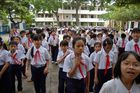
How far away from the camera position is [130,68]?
2.61 metres

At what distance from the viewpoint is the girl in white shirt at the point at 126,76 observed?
263 cm

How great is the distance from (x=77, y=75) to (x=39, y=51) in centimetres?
191

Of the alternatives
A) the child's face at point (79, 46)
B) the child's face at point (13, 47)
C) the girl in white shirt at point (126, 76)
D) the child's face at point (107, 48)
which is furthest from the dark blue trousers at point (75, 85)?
the child's face at point (13, 47)

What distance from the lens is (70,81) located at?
15.9 feet

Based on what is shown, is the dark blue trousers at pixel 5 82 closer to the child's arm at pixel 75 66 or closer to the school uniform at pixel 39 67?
the school uniform at pixel 39 67

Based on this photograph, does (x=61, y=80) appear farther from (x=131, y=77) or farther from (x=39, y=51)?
(x=131, y=77)

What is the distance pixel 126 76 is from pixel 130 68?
0.10m

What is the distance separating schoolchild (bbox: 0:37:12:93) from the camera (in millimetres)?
5918

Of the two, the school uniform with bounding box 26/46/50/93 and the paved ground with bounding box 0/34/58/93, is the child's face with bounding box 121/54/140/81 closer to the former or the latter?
the school uniform with bounding box 26/46/50/93

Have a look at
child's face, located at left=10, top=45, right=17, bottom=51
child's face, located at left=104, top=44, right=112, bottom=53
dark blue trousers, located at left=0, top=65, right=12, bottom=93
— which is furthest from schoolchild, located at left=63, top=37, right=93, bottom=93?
child's face, located at left=10, top=45, right=17, bottom=51

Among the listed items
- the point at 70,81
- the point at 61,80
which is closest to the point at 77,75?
the point at 70,81

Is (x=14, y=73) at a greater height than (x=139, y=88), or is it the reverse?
(x=139, y=88)

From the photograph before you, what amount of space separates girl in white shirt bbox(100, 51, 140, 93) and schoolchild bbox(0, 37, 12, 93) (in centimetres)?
354

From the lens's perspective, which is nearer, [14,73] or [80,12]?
[14,73]
